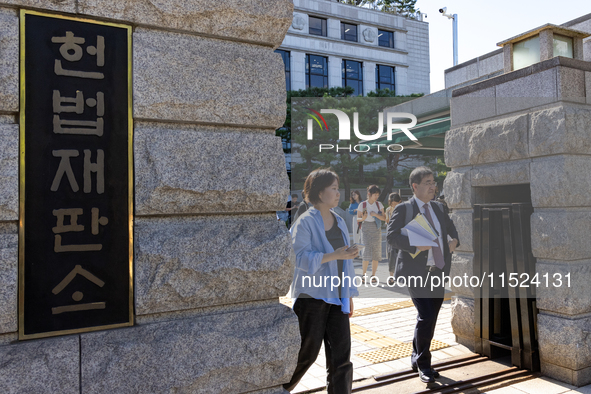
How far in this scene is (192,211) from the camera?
2629mm

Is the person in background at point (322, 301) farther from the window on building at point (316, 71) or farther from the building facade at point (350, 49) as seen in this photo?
the window on building at point (316, 71)

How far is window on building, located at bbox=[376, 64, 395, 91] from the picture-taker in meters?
39.0

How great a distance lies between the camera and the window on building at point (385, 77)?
1537 inches

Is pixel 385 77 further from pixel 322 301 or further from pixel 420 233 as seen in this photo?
pixel 322 301

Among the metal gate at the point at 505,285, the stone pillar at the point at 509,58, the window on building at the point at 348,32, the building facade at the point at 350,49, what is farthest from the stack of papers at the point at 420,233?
the window on building at the point at 348,32

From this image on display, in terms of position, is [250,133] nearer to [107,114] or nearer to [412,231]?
[107,114]

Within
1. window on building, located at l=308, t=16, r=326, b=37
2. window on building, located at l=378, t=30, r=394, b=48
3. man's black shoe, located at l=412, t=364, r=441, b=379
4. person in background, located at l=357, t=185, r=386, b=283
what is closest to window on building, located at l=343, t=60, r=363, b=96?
window on building, located at l=308, t=16, r=326, b=37

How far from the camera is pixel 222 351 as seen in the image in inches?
102

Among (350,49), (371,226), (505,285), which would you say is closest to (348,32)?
(350,49)

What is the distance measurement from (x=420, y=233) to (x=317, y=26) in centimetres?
3450

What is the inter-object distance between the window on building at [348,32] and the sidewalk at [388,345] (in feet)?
107

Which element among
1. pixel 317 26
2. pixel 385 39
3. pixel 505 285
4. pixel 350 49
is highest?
pixel 385 39

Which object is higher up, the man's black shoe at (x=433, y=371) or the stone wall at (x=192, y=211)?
the stone wall at (x=192, y=211)

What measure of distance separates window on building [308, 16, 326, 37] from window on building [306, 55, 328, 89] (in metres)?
1.87
